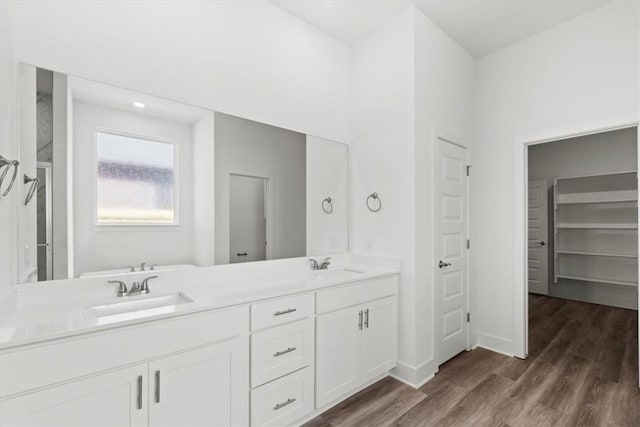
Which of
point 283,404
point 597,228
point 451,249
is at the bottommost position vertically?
point 283,404

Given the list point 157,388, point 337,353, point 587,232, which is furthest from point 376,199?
point 587,232

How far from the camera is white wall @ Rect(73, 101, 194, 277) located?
1694 millimetres

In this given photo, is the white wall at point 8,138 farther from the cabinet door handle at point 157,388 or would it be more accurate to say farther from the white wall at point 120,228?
the cabinet door handle at point 157,388

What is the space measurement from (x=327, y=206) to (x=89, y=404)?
7.02 ft

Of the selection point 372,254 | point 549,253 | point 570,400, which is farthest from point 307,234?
point 549,253

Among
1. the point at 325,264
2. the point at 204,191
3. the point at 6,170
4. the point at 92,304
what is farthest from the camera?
the point at 325,264

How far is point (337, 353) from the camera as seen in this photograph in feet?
7.08

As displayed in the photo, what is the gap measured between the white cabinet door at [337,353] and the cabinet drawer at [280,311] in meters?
0.15

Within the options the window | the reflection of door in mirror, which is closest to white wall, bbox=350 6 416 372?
the window

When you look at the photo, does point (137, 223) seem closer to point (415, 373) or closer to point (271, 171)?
point (271, 171)

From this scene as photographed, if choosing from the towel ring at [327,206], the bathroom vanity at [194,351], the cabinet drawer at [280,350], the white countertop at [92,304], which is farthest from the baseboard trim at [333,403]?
the towel ring at [327,206]

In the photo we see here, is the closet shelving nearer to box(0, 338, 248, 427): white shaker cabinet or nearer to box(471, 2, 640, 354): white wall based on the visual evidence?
box(471, 2, 640, 354): white wall

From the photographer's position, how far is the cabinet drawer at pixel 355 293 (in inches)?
82.3

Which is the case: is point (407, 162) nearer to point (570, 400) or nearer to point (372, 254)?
point (372, 254)
